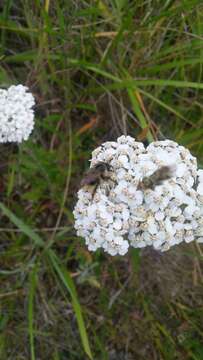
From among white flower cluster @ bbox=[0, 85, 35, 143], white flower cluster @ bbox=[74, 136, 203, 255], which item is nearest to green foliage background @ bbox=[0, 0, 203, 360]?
white flower cluster @ bbox=[0, 85, 35, 143]

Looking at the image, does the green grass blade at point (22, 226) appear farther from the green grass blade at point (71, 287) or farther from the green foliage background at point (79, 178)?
the green grass blade at point (71, 287)

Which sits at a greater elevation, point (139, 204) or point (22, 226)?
point (22, 226)

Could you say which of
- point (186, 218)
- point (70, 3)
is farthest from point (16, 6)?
point (186, 218)

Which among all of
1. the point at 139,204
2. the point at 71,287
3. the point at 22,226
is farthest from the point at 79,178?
the point at 139,204

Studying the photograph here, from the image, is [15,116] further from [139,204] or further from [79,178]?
[139,204]

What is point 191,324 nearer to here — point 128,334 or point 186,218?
point 128,334
